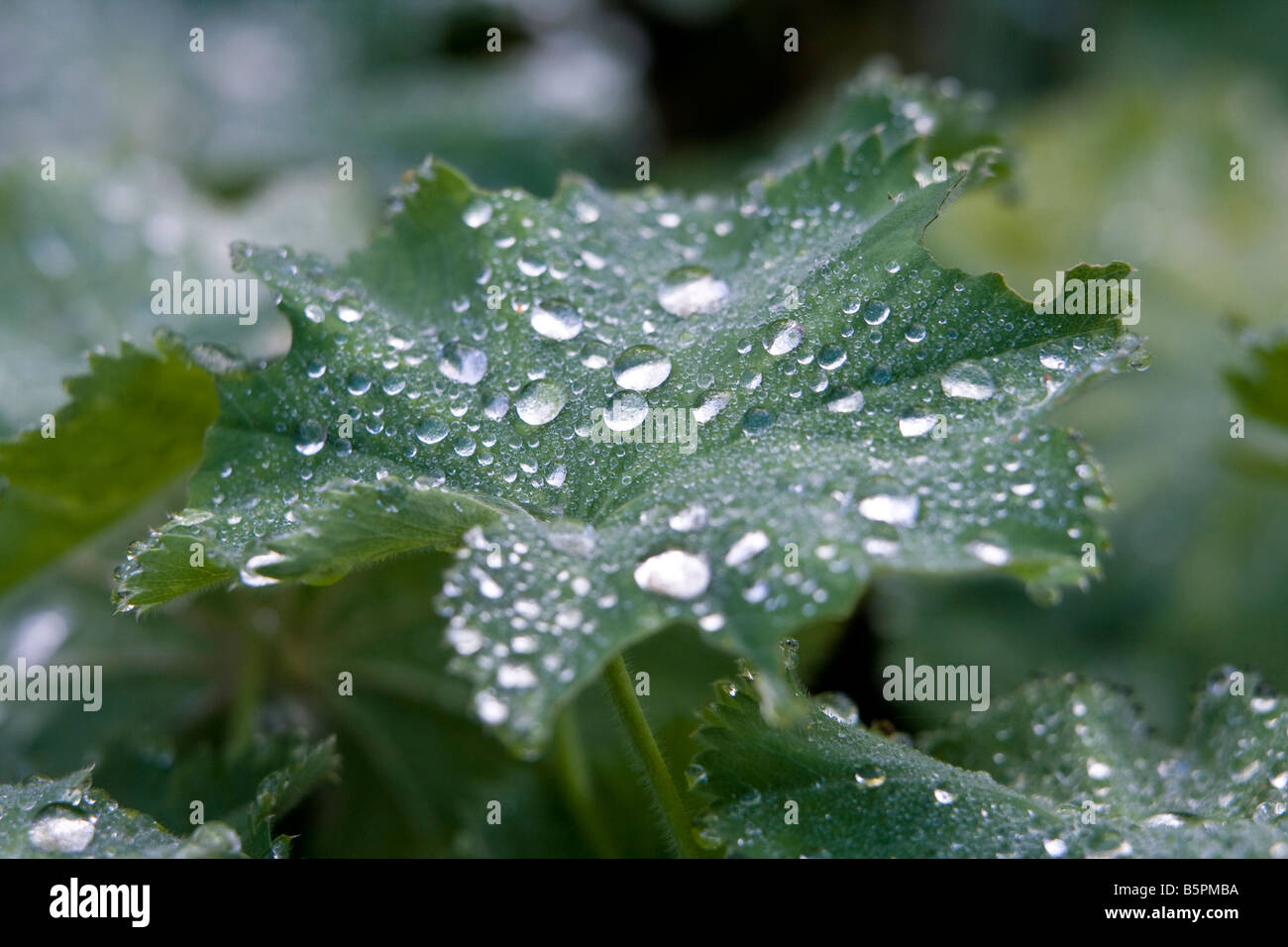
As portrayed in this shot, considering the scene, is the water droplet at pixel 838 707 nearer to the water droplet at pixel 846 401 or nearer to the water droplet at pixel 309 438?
the water droplet at pixel 846 401

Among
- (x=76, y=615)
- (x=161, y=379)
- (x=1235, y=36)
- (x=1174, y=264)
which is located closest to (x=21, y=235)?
(x=76, y=615)

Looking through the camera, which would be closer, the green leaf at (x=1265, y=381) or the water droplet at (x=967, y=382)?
the water droplet at (x=967, y=382)

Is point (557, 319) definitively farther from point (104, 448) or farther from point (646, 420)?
point (104, 448)

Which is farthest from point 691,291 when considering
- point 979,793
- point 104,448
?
point 104,448

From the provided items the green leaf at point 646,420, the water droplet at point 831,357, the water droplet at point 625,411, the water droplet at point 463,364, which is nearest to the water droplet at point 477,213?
the green leaf at point 646,420

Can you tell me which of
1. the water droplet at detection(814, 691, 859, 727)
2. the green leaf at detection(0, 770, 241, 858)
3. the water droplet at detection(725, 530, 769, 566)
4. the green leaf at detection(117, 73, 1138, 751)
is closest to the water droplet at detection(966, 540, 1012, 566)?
the green leaf at detection(117, 73, 1138, 751)

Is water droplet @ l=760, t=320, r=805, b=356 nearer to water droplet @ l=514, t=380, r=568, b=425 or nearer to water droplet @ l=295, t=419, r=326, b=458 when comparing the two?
water droplet @ l=514, t=380, r=568, b=425

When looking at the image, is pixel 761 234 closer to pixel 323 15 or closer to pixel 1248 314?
pixel 1248 314
